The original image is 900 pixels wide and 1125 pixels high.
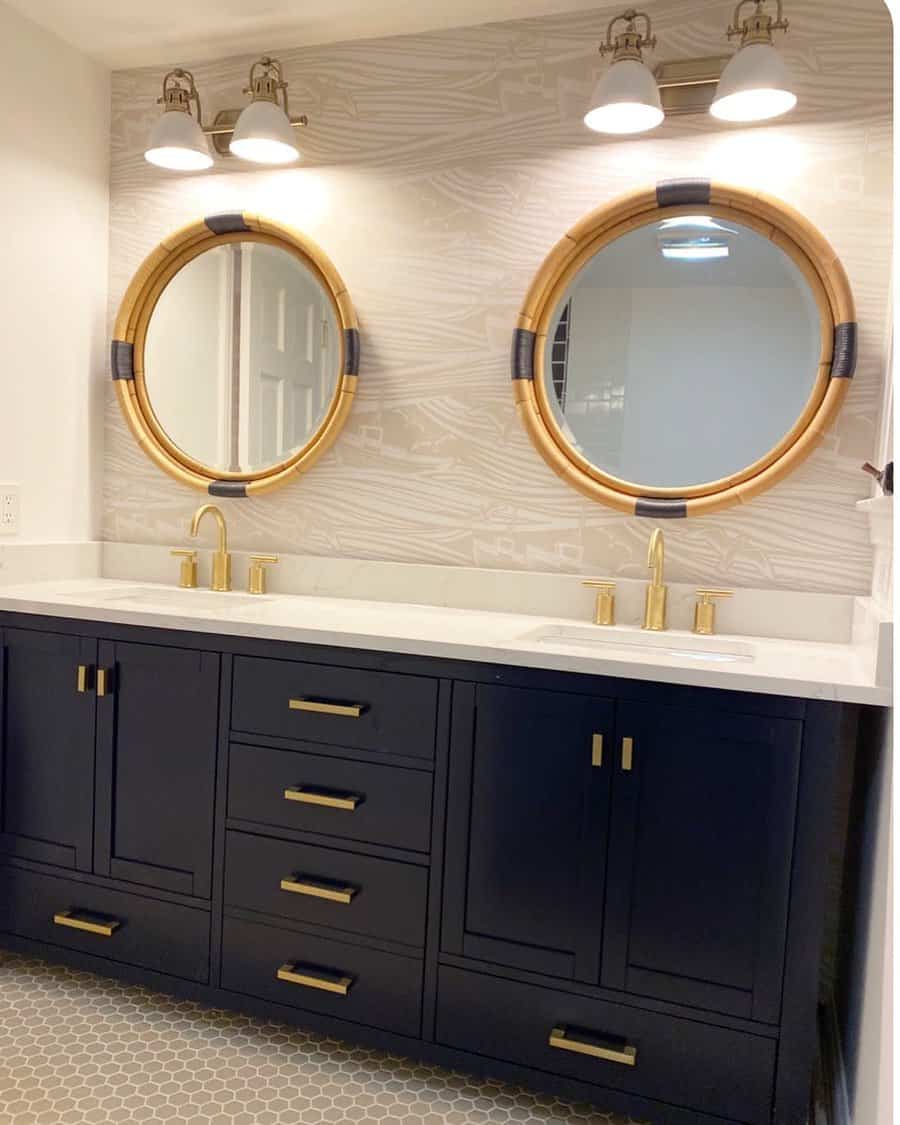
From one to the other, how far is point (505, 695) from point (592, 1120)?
802 millimetres

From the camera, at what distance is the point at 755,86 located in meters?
1.80

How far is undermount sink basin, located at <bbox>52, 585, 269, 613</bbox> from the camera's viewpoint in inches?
88.1

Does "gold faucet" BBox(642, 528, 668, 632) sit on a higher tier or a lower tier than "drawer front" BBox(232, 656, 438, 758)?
higher

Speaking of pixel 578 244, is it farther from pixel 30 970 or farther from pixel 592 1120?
pixel 30 970

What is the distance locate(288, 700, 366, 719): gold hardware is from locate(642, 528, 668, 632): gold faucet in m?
0.68

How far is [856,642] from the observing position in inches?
74.5

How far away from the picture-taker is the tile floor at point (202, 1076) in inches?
65.1

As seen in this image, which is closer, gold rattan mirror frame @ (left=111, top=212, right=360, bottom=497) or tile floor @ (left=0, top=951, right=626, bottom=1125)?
tile floor @ (left=0, top=951, right=626, bottom=1125)

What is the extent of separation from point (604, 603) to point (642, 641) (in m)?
0.13

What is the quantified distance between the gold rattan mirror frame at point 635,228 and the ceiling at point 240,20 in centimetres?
50

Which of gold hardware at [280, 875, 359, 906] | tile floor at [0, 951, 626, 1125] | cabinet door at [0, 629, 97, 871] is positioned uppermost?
cabinet door at [0, 629, 97, 871]

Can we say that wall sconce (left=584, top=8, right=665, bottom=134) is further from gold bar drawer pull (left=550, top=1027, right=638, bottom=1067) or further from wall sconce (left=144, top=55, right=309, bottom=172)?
gold bar drawer pull (left=550, top=1027, right=638, bottom=1067)

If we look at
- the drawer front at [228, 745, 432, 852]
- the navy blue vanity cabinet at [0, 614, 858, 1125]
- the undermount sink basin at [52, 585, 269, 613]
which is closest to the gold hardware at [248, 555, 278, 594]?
the undermount sink basin at [52, 585, 269, 613]

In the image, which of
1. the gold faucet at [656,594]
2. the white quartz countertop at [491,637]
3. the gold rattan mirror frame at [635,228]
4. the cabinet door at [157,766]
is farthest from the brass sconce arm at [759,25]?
the cabinet door at [157,766]
